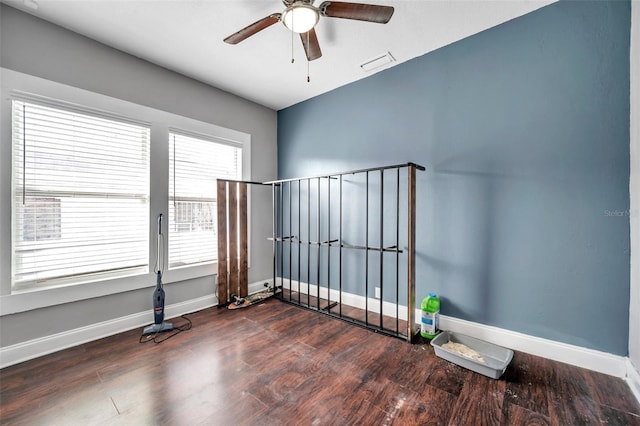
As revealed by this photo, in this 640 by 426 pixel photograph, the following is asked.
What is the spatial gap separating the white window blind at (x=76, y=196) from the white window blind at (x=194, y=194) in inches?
10.9

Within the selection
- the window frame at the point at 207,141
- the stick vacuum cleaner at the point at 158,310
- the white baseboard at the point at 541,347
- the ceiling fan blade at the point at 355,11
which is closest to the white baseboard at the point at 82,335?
the stick vacuum cleaner at the point at 158,310

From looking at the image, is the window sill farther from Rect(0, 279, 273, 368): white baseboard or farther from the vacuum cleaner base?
the vacuum cleaner base

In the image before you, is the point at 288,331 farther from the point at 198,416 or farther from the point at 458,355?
the point at 458,355

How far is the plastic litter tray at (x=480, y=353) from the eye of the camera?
178 centimetres

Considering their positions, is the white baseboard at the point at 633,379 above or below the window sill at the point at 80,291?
below

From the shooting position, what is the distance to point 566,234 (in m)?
1.96

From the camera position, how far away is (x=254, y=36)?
2.35m

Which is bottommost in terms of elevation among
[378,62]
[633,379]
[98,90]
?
[633,379]

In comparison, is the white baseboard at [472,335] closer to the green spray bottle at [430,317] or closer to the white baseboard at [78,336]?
the white baseboard at [78,336]

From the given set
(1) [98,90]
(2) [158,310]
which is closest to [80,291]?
(2) [158,310]

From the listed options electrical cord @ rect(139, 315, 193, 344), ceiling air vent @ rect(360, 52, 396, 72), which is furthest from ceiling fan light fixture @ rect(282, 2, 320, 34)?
electrical cord @ rect(139, 315, 193, 344)

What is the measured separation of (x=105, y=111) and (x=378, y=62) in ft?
8.79

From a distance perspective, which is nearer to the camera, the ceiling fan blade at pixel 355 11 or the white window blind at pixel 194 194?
the ceiling fan blade at pixel 355 11

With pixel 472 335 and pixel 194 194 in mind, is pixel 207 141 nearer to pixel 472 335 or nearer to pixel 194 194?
pixel 194 194
